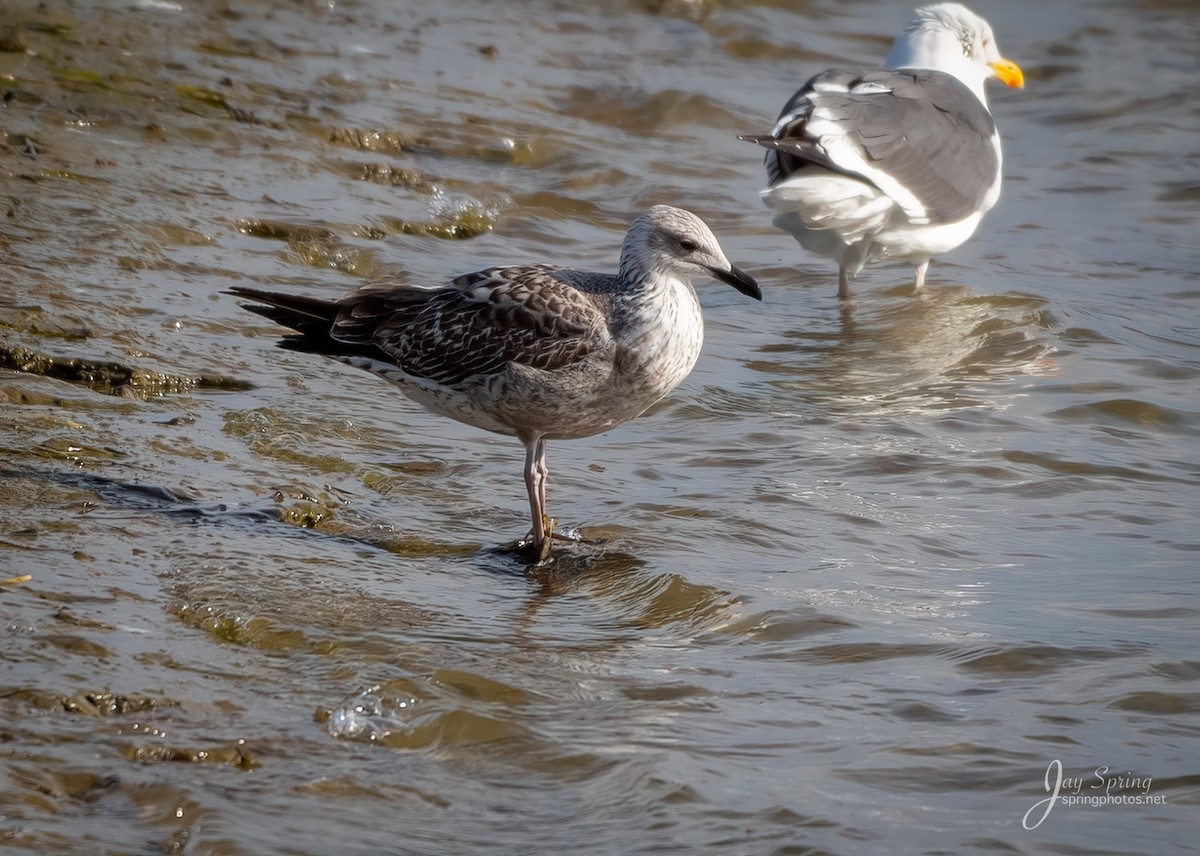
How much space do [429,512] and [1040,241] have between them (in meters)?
5.84

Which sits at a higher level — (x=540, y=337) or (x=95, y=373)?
(x=540, y=337)

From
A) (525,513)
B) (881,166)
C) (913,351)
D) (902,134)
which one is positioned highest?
(902,134)

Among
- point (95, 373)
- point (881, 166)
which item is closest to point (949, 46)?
point (881, 166)

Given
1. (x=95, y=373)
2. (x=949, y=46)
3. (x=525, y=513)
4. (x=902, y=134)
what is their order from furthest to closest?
(x=949, y=46) < (x=902, y=134) < (x=95, y=373) < (x=525, y=513)

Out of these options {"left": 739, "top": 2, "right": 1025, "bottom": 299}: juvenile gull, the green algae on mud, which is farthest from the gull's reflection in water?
the green algae on mud

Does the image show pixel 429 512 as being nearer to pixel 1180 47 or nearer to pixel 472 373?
pixel 472 373

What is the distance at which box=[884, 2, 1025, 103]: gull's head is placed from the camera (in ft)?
33.1

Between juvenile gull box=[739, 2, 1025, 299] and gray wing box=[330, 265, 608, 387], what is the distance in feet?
8.42

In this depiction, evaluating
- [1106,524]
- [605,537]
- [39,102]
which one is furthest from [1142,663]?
[39,102]

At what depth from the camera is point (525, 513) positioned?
5867 mm

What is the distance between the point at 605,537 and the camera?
569cm

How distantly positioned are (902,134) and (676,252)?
3429 millimetres

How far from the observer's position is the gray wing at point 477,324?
5.38 meters

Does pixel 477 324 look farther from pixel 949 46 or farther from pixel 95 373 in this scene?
pixel 949 46
